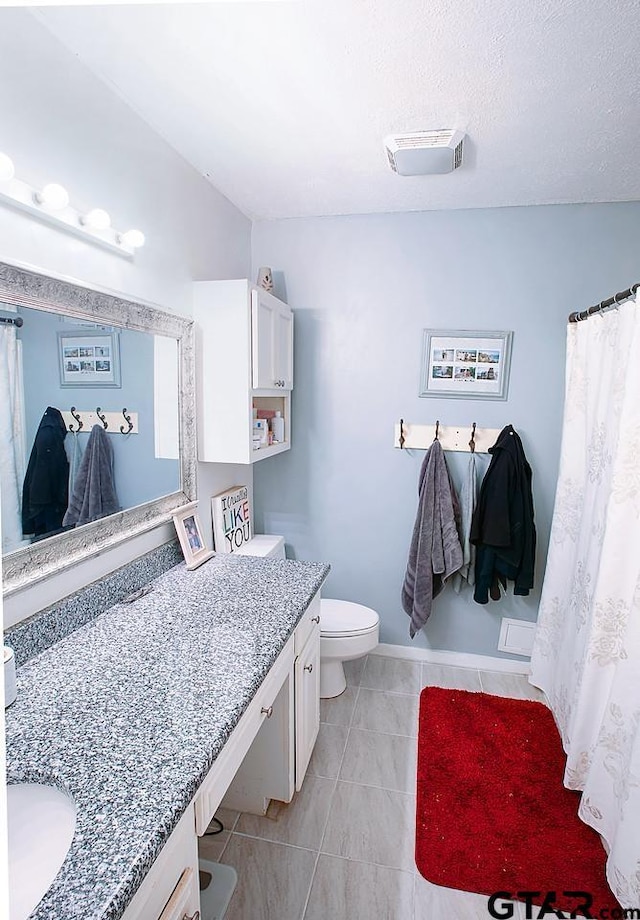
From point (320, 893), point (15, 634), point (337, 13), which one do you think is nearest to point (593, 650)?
point (320, 893)

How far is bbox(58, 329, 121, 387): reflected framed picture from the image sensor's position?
1.46 meters

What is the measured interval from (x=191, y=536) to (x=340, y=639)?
842 mm

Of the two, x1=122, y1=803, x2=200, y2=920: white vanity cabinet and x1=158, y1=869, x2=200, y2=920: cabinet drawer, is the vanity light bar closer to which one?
x1=122, y1=803, x2=200, y2=920: white vanity cabinet

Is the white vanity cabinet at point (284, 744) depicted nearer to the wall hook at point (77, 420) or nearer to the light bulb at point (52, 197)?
the wall hook at point (77, 420)

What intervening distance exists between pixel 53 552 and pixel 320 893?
1.30 metres

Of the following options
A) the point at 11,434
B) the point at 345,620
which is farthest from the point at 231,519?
the point at 11,434

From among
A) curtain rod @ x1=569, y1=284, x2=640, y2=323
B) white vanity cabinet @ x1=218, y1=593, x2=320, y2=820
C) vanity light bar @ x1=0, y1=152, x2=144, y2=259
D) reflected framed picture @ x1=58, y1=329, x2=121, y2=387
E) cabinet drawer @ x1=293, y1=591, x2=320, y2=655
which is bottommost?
white vanity cabinet @ x1=218, y1=593, x2=320, y2=820

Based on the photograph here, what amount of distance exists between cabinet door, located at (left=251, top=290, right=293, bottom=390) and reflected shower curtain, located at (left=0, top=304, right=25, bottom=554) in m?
1.00

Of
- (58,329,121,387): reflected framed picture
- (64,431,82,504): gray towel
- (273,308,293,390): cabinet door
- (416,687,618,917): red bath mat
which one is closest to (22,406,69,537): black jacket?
(64,431,82,504): gray towel

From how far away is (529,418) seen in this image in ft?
8.46

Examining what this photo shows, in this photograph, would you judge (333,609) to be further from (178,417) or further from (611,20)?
(611,20)

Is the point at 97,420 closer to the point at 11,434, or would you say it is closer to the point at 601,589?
the point at 11,434

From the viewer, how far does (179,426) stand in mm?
2049

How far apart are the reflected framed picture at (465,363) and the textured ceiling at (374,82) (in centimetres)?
66
